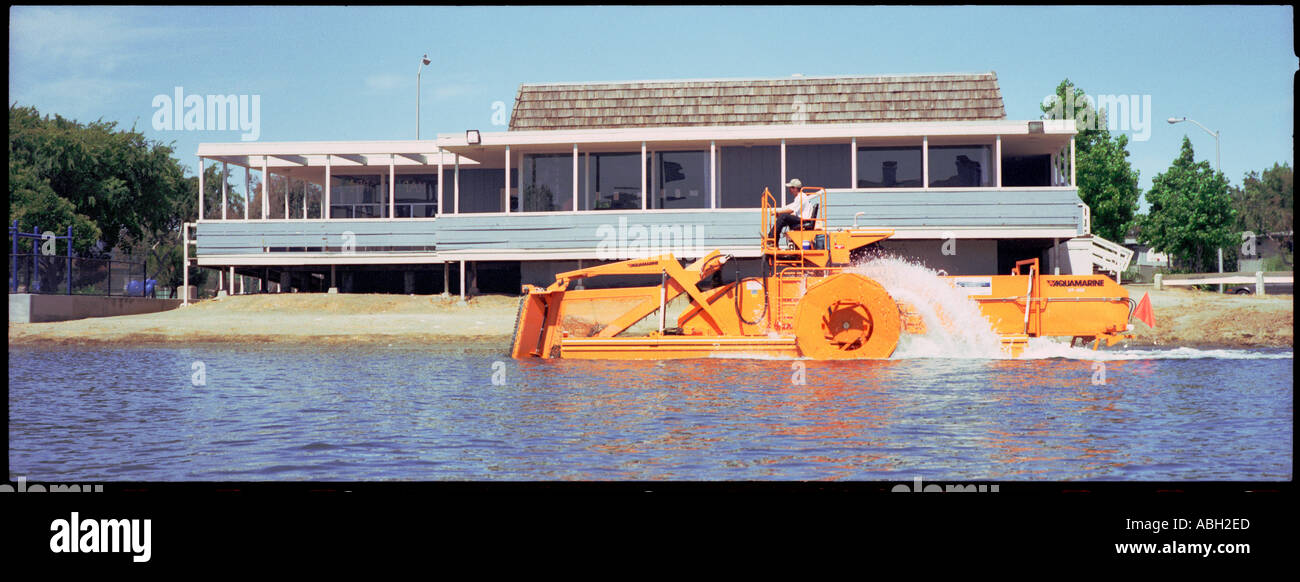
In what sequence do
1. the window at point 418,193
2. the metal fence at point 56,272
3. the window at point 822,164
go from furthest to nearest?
the window at point 418,193 → the window at point 822,164 → the metal fence at point 56,272

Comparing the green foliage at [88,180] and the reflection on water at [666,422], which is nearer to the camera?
the reflection on water at [666,422]

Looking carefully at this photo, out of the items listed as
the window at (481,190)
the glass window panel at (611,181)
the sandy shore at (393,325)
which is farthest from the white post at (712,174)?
the window at (481,190)

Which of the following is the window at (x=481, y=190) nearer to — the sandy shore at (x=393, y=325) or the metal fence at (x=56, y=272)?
the sandy shore at (x=393, y=325)

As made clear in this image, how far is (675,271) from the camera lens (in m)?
17.5

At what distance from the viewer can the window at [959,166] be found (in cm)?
2825

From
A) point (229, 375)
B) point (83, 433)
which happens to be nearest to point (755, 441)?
Result: point (83, 433)

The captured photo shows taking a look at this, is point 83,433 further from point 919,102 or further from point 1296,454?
point 919,102

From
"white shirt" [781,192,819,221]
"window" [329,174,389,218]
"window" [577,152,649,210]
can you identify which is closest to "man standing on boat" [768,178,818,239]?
"white shirt" [781,192,819,221]

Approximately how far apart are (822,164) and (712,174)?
304cm

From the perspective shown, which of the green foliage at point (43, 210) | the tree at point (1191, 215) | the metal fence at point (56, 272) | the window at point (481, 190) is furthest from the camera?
the tree at point (1191, 215)

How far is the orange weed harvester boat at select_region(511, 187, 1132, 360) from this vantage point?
54.7ft

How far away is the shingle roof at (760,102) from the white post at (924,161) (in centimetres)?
100

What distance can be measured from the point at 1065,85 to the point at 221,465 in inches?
1572

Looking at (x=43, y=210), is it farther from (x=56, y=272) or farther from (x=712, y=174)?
(x=712, y=174)
